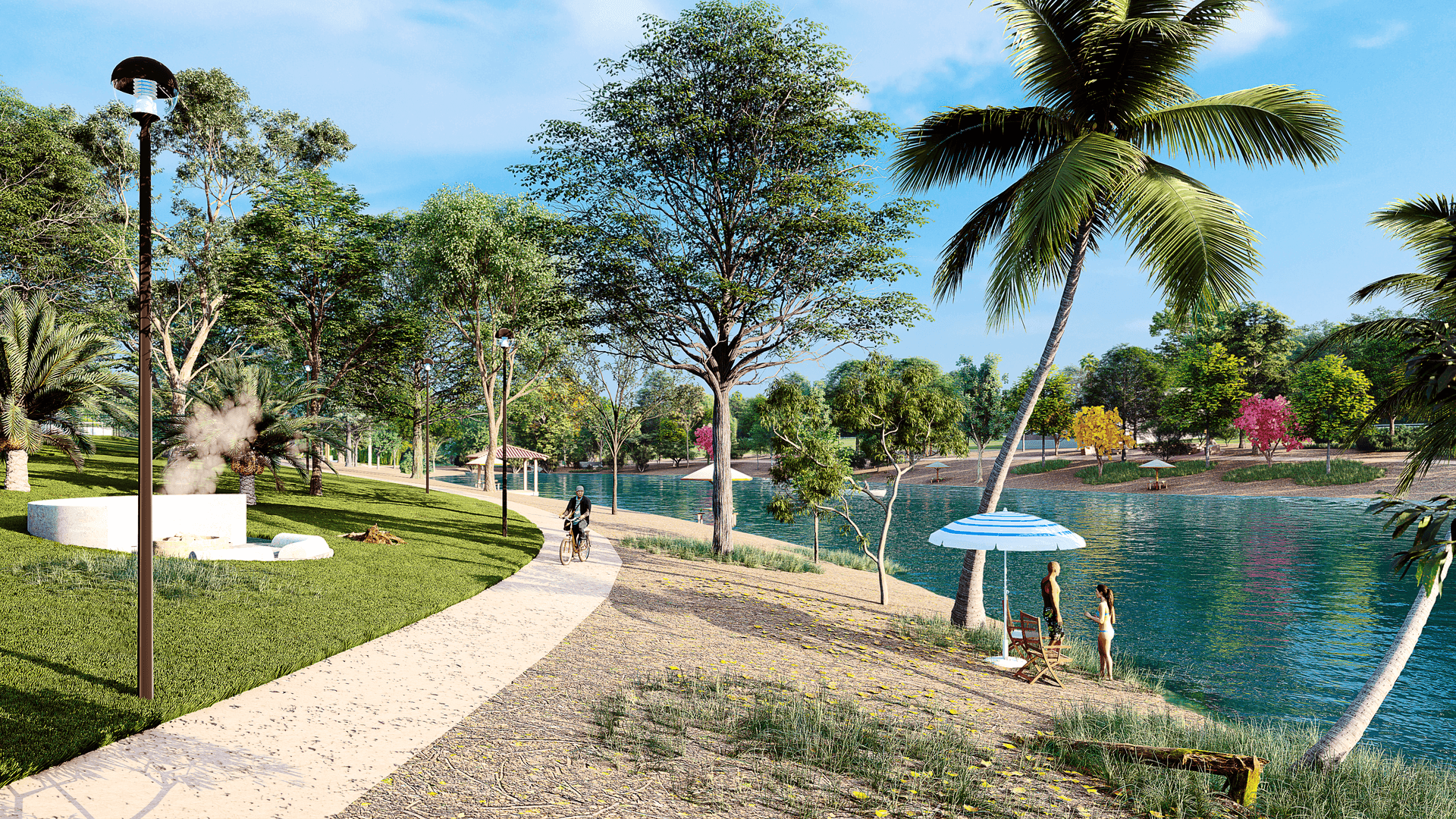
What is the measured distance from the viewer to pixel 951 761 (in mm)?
6492

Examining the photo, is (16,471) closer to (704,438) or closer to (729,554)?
(729,554)

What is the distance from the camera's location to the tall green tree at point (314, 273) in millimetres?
28344

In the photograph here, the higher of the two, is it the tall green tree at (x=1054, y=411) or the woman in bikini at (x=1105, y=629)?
the tall green tree at (x=1054, y=411)

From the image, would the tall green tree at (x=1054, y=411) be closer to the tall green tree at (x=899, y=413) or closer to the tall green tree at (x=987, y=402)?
the tall green tree at (x=987, y=402)

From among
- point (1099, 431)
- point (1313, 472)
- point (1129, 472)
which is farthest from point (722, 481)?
point (1099, 431)

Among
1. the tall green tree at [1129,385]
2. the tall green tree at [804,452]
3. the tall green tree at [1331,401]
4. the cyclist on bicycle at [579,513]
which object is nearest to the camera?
the tall green tree at [804,452]

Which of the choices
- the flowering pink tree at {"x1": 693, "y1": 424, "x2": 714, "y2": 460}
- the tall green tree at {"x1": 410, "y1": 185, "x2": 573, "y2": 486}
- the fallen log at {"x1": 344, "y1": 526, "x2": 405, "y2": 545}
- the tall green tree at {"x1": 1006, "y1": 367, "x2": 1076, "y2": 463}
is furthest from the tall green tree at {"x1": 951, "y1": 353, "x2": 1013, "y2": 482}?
the fallen log at {"x1": 344, "y1": 526, "x2": 405, "y2": 545}

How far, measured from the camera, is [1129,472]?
188 feet

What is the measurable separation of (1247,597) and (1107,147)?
15.2 m

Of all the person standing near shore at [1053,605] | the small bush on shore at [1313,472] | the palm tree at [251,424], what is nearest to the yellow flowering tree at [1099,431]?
the small bush on shore at [1313,472]

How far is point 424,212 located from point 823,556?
2366cm

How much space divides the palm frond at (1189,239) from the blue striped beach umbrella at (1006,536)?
12.8 feet

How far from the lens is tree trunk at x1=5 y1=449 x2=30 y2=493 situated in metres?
17.2

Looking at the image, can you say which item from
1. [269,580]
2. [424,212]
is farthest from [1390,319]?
[424,212]
